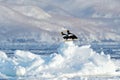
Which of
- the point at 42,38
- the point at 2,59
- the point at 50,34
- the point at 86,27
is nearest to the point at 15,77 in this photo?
the point at 2,59

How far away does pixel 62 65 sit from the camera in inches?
1668

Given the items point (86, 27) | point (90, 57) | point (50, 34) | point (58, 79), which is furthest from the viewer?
point (86, 27)

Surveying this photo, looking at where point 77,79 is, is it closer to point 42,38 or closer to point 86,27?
point 42,38

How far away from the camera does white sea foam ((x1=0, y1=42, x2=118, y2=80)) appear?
41375 mm

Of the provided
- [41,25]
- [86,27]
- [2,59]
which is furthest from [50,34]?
[2,59]

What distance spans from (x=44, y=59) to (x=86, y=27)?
497ft

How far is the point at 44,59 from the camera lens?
44.0 metres

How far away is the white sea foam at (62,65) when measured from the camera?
136 ft

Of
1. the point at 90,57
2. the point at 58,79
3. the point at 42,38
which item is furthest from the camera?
the point at 42,38

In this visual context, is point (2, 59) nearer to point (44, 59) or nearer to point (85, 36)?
point (44, 59)

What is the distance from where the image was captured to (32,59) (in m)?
43.7

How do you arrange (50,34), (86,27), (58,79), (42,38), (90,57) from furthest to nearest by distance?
(86,27) → (50,34) → (42,38) → (90,57) → (58,79)

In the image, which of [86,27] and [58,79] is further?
[86,27]

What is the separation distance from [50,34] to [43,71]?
12711cm
